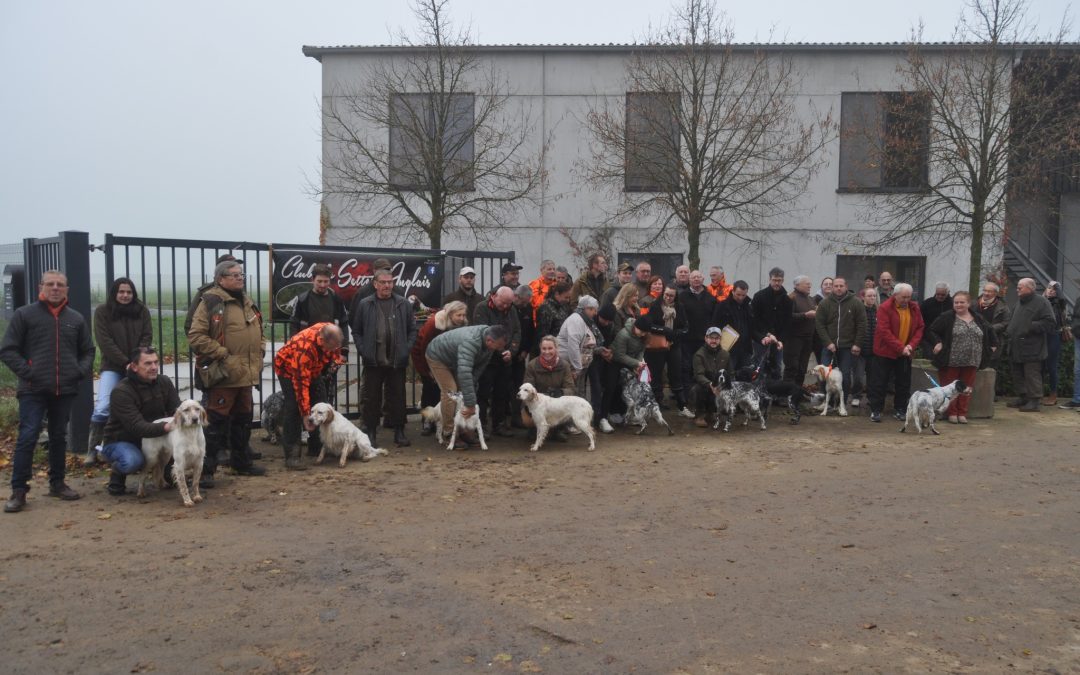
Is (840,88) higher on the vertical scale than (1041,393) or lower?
higher

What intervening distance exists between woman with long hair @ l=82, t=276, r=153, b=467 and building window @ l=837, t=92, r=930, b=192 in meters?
13.9

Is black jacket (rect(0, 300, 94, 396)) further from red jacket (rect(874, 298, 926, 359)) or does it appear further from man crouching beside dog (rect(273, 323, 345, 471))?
red jacket (rect(874, 298, 926, 359))

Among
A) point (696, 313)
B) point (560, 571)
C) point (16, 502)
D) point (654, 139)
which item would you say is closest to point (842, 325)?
point (696, 313)

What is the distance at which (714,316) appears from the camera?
1168cm

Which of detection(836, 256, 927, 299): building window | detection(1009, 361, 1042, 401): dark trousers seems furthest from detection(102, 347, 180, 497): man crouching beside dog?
detection(836, 256, 927, 299): building window

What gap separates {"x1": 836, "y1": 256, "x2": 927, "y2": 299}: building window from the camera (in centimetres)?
1977

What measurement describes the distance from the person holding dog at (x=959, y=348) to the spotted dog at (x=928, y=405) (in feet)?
1.47

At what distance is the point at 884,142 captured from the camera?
709 inches

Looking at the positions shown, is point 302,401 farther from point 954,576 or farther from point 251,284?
point 954,576

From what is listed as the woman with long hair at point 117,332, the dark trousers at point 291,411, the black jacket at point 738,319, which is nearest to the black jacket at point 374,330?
the dark trousers at point 291,411

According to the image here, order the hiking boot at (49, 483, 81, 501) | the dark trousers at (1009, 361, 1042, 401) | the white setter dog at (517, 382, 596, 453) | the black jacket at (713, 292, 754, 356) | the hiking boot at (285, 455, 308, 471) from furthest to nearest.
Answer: the dark trousers at (1009, 361, 1042, 401) → the black jacket at (713, 292, 754, 356) → the white setter dog at (517, 382, 596, 453) → the hiking boot at (285, 455, 308, 471) → the hiking boot at (49, 483, 81, 501)

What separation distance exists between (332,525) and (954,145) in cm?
1501

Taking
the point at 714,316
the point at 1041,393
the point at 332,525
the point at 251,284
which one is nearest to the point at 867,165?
the point at 1041,393

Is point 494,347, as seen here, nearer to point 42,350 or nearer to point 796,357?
point 42,350
